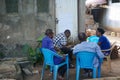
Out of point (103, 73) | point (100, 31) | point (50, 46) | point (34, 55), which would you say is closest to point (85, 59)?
point (50, 46)

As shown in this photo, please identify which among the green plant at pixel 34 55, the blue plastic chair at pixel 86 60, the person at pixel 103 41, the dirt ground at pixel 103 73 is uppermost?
the person at pixel 103 41

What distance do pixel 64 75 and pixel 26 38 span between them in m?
2.60

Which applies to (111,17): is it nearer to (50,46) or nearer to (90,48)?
(50,46)

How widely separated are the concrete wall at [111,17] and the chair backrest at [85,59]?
10173 millimetres

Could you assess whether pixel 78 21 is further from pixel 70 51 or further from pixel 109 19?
pixel 109 19

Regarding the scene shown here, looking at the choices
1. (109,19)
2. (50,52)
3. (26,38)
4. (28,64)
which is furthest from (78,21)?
(109,19)

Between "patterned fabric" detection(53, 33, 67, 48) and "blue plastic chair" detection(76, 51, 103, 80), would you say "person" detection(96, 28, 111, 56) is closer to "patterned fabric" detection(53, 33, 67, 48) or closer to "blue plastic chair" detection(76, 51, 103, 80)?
"patterned fabric" detection(53, 33, 67, 48)

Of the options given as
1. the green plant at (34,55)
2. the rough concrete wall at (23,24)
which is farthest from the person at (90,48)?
the rough concrete wall at (23,24)

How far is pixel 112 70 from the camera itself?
32.5ft

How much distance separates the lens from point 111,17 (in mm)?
18906

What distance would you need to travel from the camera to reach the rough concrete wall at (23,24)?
10.9 m

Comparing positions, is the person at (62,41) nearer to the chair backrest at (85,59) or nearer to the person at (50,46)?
the person at (50,46)

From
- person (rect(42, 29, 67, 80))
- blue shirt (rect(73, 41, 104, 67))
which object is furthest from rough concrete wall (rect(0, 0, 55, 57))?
blue shirt (rect(73, 41, 104, 67))

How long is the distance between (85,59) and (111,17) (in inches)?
446
